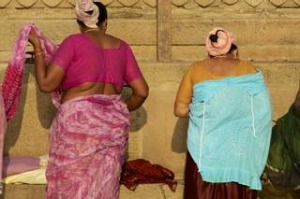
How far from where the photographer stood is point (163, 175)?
5.70 m

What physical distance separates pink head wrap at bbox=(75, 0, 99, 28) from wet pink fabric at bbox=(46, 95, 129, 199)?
0.51 metres

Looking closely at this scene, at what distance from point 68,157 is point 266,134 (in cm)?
142

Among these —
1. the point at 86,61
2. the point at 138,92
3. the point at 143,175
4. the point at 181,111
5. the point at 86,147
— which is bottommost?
the point at 143,175

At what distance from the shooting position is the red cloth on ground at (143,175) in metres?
5.55

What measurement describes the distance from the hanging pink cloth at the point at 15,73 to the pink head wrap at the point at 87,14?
39 cm

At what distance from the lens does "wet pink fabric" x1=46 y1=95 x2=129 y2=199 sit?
15.1ft

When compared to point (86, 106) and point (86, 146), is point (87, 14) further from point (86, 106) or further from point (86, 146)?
point (86, 146)

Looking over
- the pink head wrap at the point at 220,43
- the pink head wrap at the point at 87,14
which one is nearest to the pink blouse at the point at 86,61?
the pink head wrap at the point at 87,14

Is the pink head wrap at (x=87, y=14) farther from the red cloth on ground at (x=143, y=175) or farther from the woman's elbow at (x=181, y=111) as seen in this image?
the red cloth on ground at (x=143, y=175)

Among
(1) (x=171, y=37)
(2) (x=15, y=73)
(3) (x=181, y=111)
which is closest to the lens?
(3) (x=181, y=111)

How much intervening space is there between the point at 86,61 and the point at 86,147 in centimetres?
60

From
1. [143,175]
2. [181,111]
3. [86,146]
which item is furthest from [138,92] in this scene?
[143,175]

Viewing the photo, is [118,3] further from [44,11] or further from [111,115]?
[111,115]

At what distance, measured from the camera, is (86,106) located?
4582 millimetres
